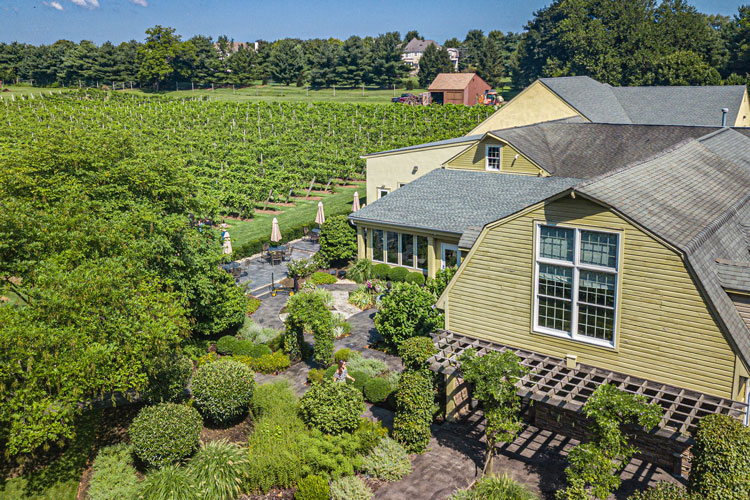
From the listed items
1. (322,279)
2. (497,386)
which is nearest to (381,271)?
(322,279)

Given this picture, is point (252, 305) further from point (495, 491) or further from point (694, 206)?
point (694, 206)

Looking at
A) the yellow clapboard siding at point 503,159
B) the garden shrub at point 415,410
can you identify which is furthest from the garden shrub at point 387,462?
the yellow clapboard siding at point 503,159

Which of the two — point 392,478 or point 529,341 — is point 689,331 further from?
point 392,478

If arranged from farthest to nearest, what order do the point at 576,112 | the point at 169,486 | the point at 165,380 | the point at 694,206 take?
the point at 576,112 → the point at 165,380 → the point at 694,206 → the point at 169,486

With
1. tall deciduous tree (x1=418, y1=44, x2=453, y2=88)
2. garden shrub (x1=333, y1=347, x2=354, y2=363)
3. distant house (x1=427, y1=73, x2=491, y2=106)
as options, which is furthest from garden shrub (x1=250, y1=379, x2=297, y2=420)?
tall deciduous tree (x1=418, y1=44, x2=453, y2=88)

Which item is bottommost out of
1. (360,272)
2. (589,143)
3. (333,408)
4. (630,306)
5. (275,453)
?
(275,453)

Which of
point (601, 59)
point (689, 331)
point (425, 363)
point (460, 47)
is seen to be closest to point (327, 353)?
point (425, 363)

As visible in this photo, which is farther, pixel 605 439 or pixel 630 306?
pixel 630 306
